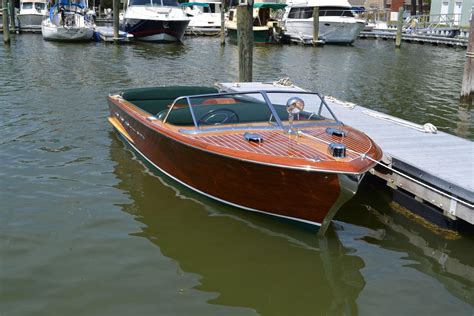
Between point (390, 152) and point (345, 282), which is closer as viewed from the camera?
point (345, 282)

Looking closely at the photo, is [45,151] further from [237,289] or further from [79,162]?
[237,289]

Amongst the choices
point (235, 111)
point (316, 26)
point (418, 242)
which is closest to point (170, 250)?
point (235, 111)

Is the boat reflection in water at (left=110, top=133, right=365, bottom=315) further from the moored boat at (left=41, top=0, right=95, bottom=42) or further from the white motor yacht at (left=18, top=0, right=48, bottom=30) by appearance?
the white motor yacht at (left=18, top=0, right=48, bottom=30)

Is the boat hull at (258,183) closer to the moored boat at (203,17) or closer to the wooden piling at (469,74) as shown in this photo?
the wooden piling at (469,74)

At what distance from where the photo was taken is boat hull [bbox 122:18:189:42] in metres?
33.7

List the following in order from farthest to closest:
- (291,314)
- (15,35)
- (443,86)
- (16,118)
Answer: (15,35)
(443,86)
(16,118)
(291,314)

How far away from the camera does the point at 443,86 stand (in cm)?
1888

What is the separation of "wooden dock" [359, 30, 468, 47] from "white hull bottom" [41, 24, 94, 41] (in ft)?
75.2

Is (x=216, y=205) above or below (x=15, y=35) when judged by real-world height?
below

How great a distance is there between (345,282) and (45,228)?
3.57 m

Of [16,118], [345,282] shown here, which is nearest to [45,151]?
[16,118]

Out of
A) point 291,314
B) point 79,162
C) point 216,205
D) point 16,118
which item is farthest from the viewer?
point 16,118

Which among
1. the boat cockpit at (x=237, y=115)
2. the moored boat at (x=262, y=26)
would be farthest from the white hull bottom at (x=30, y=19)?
the boat cockpit at (x=237, y=115)

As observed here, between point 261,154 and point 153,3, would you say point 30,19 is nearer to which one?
point 153,3
